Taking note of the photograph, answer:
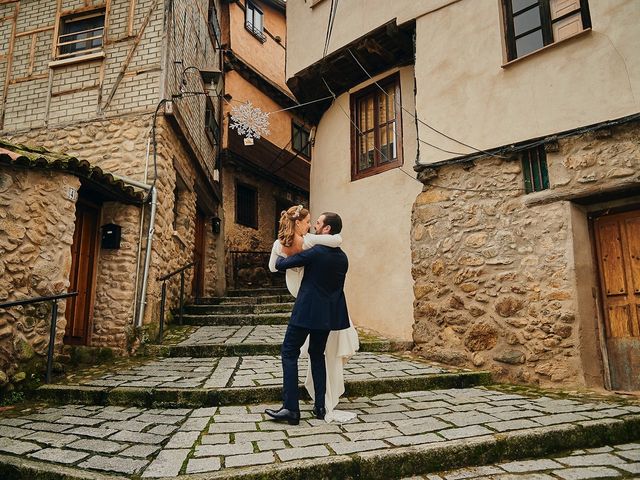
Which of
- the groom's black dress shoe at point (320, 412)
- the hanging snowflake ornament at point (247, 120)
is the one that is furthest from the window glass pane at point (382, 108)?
the groom's black dress shoe at point (320, 412)

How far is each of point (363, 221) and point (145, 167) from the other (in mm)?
3645

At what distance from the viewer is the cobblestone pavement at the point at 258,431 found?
2.75 m

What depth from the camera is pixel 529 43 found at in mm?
5367

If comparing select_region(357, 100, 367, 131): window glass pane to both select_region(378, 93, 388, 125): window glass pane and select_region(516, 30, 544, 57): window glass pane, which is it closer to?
select_region(378, 93, 388, 125): window glass pane

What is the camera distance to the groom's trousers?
132 inches

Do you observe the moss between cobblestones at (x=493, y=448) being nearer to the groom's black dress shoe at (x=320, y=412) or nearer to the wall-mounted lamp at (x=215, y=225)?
the groom's black dress shoe at (x=320, y=412)

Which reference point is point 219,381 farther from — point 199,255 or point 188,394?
point 199,255

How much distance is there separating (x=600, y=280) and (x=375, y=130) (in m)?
4.29

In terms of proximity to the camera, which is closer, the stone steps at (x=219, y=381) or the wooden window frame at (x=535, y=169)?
the stone steps at (x=219, y=381)

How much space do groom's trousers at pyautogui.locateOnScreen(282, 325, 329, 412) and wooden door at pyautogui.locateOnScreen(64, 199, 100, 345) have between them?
4016mm

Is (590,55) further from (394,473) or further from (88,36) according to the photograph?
(88,36)

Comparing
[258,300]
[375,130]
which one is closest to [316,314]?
[375,130]

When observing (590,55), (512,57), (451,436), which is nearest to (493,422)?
(451,436)

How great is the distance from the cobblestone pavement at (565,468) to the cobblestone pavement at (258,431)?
0.06ft
